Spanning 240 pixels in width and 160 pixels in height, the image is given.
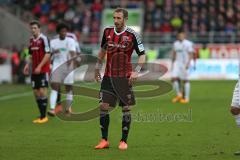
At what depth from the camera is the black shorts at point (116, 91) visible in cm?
1160

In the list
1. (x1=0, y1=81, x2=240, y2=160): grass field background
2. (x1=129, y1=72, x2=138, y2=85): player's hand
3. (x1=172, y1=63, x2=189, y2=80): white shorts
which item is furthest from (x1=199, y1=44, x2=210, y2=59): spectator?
(x1=129, y1=72, x2=138, y2=85): player's hand

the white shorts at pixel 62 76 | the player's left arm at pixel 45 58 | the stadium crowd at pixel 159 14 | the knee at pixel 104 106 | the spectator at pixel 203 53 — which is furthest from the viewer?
the stadium crowd at pixel 159 14

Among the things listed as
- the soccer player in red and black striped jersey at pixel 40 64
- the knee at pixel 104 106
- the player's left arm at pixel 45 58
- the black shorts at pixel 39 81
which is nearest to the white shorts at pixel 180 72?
the soccer player in red and black striped jersey at pixel 40 64

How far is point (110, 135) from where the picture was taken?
44.2ft

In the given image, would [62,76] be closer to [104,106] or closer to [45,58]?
[45,58]

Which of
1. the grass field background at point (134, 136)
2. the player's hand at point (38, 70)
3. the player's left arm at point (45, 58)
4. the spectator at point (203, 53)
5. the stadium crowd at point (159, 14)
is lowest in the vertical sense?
the grass field background at point (134, 136)

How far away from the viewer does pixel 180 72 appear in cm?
2289

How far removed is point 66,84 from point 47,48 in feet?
7.01

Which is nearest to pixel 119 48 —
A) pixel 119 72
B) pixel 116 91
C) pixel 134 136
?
pixel 119 72

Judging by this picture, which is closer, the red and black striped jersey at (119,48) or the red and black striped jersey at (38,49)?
the red and black striped jersey at (119,48)

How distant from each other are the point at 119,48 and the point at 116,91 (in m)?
0.73

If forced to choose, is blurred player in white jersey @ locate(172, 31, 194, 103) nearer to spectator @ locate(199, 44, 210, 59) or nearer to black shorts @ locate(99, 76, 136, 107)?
black shorts @ locate(99, 76, 136, 107)

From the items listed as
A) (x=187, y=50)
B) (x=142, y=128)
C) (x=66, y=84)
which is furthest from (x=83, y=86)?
(x=142, y=128)

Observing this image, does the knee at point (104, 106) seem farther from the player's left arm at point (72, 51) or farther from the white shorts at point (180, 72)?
the white shorts at point (180, 72)
